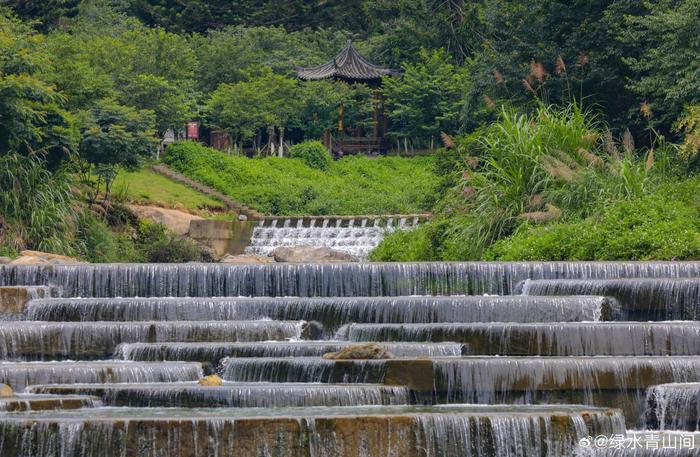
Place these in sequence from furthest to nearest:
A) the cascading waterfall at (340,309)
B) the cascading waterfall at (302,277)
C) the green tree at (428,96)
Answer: the green tree at (428,96) → the cascading waterfall at (302,277) → the cascading waterfall at (340,309)

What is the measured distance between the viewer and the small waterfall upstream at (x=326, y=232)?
35719 mm

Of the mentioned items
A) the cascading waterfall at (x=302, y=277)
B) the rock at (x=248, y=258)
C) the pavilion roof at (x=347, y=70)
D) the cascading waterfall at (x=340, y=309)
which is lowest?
the rock at (x=248, y=258)

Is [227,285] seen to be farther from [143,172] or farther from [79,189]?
[143,172]

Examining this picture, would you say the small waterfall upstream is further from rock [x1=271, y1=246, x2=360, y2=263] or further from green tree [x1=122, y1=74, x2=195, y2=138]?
green tree [x1=122, y1=74, x2=195, y2=138]

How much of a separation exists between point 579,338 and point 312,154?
108ft

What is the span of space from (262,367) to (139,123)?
17742 mm

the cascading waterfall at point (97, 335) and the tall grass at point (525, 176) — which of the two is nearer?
the cascading waterfall at point (97, 335)

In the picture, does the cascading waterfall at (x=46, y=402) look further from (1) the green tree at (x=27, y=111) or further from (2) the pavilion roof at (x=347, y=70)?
(2) the pavilion roof at (x=347, y=70)

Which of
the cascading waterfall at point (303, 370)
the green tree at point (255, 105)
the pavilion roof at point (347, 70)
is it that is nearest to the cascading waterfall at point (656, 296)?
the cascading waterfall at point (303, 370)

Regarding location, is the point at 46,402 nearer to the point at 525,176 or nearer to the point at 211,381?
the point at 211,381

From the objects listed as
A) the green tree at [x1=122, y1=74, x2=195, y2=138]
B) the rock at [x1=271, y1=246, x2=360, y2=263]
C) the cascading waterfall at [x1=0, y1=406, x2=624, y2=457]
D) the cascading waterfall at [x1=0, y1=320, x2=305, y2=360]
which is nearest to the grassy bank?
the green tree at [x1=122, y1=74, x2=195, y2=138]

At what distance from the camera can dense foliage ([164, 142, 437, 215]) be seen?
41.8 m

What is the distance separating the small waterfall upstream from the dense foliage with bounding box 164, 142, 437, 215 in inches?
103

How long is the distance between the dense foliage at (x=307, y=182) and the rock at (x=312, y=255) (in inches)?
345
